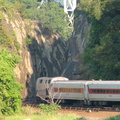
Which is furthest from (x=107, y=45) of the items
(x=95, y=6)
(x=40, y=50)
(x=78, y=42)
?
(x=78, y=42)

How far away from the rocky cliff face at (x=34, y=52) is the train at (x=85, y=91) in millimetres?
16113

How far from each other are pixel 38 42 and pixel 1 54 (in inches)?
1486

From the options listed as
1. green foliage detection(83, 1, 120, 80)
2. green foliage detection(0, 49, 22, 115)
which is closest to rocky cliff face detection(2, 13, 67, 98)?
green foliage detection(83, 1, 120, 80)

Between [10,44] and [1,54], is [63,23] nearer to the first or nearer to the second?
[10,44]

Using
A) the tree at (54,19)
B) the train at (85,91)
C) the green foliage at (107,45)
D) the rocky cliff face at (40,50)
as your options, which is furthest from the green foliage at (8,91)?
the tree at (54,19)

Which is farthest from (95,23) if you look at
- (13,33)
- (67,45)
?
(67,45)

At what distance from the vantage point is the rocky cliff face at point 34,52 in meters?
62.2

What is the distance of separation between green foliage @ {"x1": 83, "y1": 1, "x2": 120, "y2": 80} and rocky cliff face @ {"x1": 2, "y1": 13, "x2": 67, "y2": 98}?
14496 mm

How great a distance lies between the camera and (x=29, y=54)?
66.9m

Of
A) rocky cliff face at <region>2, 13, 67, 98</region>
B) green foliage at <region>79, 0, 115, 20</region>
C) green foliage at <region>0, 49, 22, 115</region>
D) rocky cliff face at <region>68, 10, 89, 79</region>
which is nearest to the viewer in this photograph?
green foliage at <region>0, 49, 22, 115</region>

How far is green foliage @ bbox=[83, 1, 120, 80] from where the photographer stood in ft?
152

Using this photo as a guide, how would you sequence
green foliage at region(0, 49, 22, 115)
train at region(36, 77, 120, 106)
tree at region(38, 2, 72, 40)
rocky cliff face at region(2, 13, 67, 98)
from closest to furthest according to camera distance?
green foliage at region(0, 49, 22, 115)
train at region(36, 77, 120, 106)
rocky cliff face at region(2, 13, 67, 98)
tree at region(38, 2, 72, 40)

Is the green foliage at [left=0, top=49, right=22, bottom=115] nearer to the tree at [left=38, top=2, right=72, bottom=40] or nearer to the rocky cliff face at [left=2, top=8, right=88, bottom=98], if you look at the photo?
the rocky cliff face at [left=2, top=8, right=88, bottom=98]

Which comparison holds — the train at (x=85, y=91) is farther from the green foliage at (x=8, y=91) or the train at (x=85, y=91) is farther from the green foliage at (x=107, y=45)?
the green foliage at (x=107, y=45)
